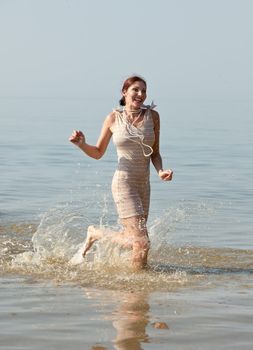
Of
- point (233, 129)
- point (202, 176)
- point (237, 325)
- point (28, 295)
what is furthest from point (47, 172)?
point (233, 129)

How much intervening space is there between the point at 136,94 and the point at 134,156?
54cm

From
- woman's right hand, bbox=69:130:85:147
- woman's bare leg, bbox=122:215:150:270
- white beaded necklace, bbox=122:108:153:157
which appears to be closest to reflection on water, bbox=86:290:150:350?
woman's bare leg, bbox=122:215:150:270

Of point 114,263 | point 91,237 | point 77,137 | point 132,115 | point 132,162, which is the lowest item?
point 114,263

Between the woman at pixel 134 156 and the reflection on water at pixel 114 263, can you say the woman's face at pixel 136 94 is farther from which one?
the reflection on water at pixel 114 263

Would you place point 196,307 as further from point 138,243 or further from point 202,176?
point 202,176

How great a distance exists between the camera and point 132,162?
7992mm

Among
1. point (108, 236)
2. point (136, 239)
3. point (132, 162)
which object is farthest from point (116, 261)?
point (132, 162)

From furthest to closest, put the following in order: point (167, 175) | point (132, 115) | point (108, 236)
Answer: point (108, 236) < point (132, 115) < point (167, 175)

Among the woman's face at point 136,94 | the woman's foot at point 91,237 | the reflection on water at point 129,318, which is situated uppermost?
the woman's face at point 136,94

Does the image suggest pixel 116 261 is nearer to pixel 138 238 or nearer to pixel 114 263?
pixel 114 263

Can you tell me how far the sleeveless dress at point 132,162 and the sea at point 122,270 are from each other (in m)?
0.53

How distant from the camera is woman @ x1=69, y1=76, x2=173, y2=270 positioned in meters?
7.94

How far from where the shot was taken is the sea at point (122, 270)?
576cm

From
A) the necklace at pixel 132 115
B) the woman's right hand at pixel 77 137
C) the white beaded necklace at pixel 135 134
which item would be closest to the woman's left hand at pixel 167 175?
the white beaded necklace at pixel 135 134
